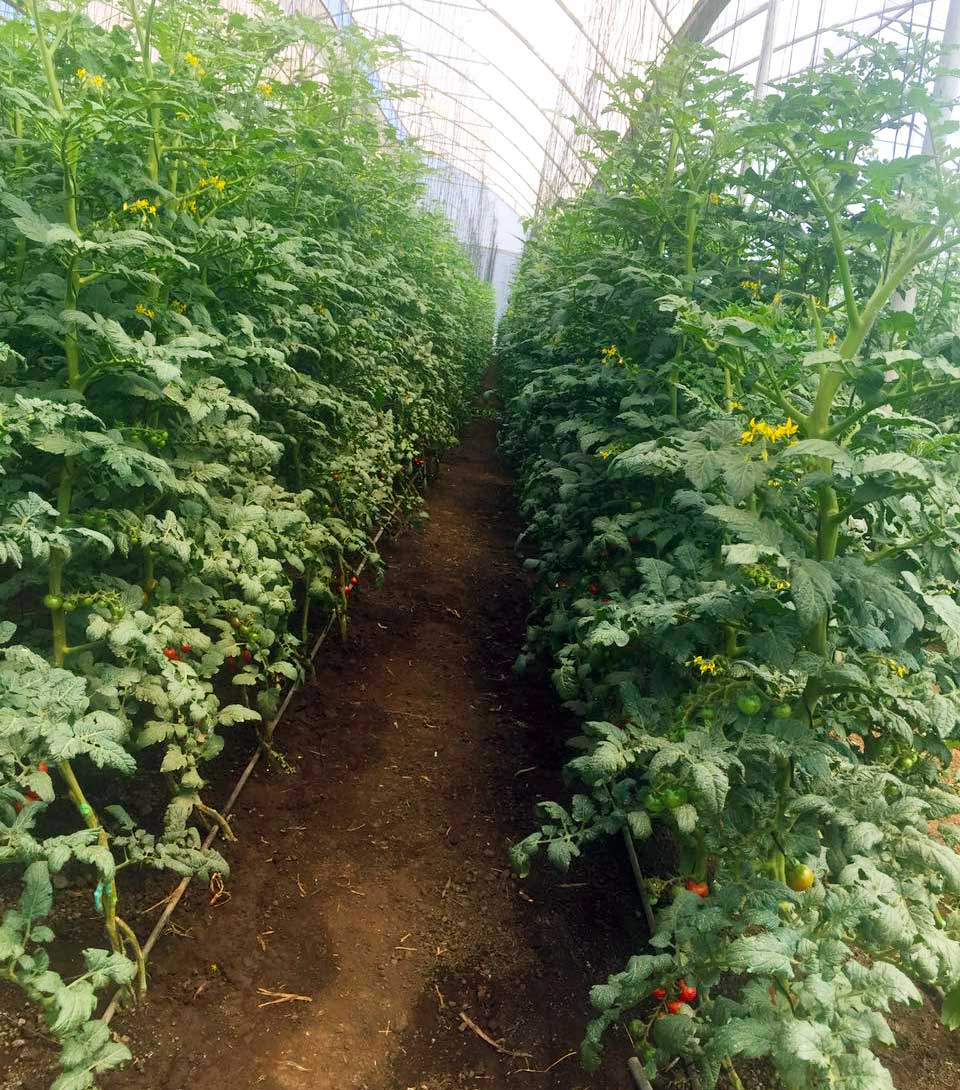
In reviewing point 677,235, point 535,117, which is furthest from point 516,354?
point 535,117

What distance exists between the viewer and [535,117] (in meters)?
12.5

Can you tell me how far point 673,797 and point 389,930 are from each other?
3.47 ft

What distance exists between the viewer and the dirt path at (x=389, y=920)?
1793 mm

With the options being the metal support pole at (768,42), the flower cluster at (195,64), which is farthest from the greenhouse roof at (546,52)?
the flower cluster at (195,64)

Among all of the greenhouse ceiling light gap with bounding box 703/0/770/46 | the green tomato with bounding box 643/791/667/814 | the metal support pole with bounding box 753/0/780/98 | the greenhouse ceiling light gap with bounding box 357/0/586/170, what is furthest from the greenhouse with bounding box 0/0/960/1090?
the greenhouse ceiling light gap with bounding box 357/0/586/170

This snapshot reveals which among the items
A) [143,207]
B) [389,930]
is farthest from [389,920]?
[143,207]

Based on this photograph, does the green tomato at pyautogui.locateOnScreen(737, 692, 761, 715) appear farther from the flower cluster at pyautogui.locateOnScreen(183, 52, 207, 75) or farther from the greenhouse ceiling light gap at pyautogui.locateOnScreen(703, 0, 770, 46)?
the greenhouse ceiling light gap at pyautogui.locateOnScreen(703, 0, 770, 46)

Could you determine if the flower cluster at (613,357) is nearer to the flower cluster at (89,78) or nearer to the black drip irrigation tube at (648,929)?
the black drip irrigation tube at (648,929)

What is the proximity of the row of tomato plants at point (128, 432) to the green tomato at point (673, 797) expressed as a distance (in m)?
1.05

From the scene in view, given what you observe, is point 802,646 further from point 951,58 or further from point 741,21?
point 741,21

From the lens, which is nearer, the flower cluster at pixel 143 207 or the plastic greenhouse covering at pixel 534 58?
the flower cluster at pixel 143 207

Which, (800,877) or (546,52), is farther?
(546,52)

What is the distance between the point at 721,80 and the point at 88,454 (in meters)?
2.26

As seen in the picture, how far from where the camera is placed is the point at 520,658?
3.30 m
